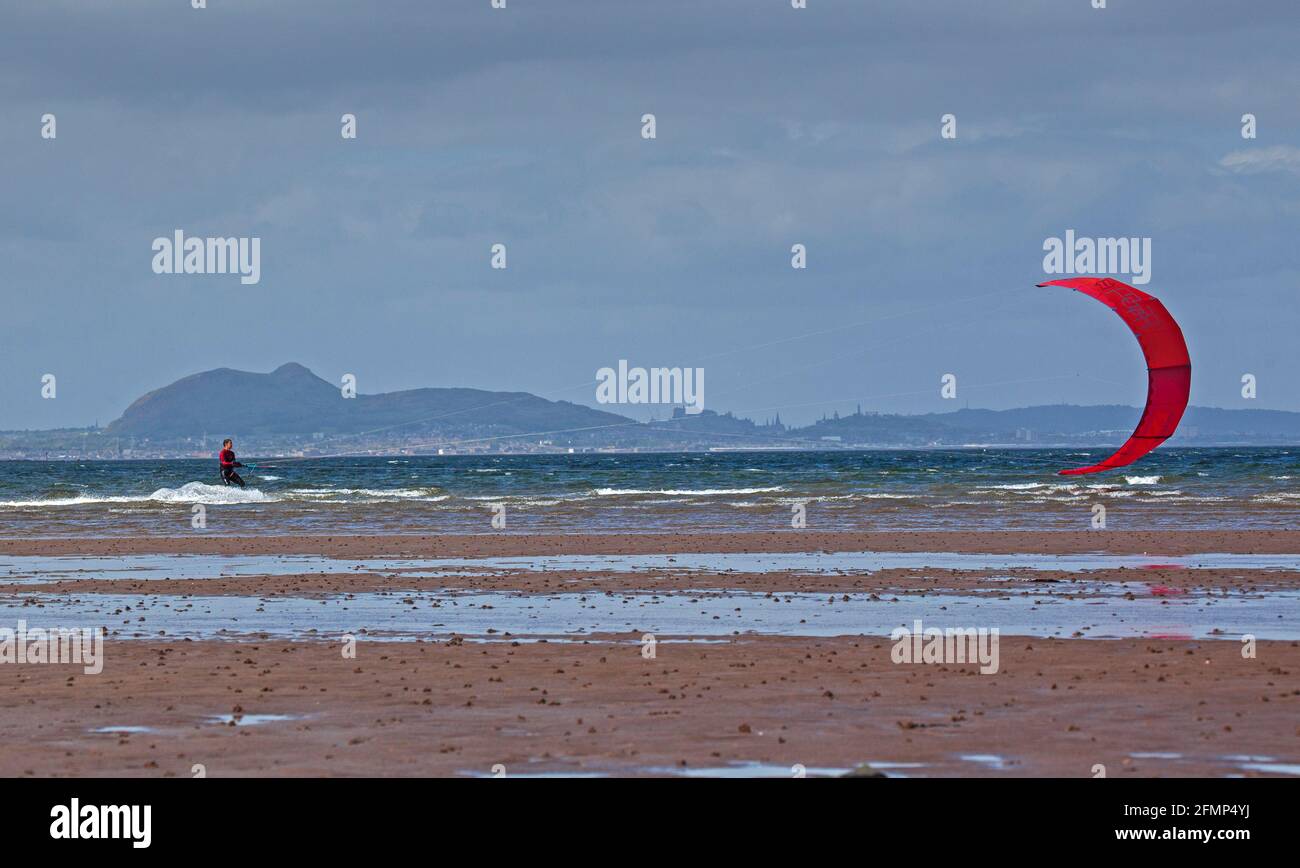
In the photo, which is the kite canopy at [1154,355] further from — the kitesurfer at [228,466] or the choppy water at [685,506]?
the kitesurfer at [228,466]

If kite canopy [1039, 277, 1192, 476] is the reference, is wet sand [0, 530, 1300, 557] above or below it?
below

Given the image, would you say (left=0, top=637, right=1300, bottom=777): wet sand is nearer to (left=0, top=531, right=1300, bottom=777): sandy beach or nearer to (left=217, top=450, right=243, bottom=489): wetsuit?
(left=0, top=531, right=1300, bottom=777): sandy beach

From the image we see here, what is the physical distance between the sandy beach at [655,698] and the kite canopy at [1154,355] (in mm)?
8443

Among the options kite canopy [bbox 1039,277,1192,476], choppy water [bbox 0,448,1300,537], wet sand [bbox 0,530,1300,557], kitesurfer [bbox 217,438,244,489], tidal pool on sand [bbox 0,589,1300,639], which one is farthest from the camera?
kitesurfer [bbox 217,438,244,489]

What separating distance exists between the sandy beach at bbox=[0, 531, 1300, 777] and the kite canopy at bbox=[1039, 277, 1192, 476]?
8.44m

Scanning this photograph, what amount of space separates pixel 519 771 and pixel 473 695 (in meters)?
3.09

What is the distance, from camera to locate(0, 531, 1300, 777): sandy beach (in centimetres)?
1057

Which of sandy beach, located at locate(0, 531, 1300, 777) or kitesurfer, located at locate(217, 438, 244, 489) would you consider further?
kitesurfer, located at locate(217, 438, 244, 489)

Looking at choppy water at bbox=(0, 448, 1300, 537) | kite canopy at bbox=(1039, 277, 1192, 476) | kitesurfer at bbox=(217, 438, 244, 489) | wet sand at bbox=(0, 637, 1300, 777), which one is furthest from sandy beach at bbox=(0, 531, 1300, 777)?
kitesurfer at bbox=(217, 438, 244, 489)

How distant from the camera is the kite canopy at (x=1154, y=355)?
1180 inches

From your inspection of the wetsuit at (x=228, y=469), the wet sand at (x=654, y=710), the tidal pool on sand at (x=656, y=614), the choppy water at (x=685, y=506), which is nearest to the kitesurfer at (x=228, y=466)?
the wetsuit at (x=228, y=469)

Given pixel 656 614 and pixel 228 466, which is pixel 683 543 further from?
pixel 228 466
